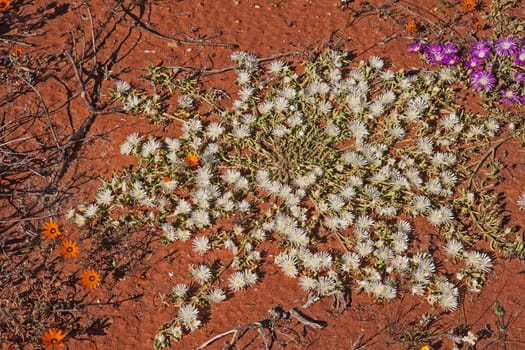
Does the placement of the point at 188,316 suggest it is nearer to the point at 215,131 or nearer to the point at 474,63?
the point at 215,131

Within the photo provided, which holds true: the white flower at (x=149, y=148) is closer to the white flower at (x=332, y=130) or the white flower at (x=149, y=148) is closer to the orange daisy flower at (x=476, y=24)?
the white flower at (x=332, y=130)

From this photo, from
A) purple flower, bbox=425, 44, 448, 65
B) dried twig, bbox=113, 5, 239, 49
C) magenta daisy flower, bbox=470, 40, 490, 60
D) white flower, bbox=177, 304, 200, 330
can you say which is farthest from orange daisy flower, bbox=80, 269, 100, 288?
magenta daisy flower, bbox=470, 40, 490, 60

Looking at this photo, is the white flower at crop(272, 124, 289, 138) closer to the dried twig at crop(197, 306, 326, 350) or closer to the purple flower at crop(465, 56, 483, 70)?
the dried twig at crop(197, 306, 326, 350)

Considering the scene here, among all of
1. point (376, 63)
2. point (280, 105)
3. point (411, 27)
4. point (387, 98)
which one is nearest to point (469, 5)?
point (411, 27)

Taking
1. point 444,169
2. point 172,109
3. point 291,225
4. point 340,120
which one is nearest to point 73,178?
point 172,109

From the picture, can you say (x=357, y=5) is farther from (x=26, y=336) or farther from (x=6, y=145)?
(x=26, y=336)

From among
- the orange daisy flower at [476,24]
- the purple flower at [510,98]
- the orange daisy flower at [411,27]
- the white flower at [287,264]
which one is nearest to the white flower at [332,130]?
the white flower at [287,264]
